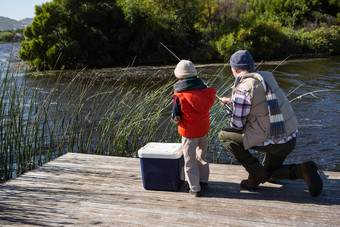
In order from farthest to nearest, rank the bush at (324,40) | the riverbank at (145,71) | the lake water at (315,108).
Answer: the bush at (324,40)
the riverbank at (145,71)
the lake water at (315,108)

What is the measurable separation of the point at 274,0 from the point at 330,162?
20.1m

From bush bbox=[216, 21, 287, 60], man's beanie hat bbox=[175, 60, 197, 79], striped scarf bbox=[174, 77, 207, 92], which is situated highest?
bush bbox=[216, 21, 287, 60]

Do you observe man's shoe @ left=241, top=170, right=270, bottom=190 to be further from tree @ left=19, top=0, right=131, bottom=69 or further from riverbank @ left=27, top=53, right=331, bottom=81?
tree @ left=19, top=0, right=131, bottom=69

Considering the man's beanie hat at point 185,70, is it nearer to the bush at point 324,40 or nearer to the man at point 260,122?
the man at point 260,122

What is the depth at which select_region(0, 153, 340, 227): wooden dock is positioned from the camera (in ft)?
7.73

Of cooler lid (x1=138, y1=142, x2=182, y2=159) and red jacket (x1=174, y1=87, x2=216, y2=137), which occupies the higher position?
red jacket (x1=174, y1=87, x2=216, y2=137)

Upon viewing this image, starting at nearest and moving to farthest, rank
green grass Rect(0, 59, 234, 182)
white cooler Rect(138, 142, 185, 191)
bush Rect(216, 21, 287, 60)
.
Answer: white cooler Rect(138, 142, 185, 191), green grass Rect(0, 59, 234, 182), bush Rect(216, 21, 287, 60)

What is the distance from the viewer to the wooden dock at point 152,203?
2.36m

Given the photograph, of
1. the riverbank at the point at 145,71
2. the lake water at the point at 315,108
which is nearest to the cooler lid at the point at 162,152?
the lake water at the point at 315,108

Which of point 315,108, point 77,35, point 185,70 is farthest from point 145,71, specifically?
point 185,70

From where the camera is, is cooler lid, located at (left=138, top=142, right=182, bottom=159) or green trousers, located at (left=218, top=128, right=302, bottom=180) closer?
green trousers, located at (left=218, top=128, right=302, bottom=180)

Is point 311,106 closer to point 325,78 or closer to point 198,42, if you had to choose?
point 325,78

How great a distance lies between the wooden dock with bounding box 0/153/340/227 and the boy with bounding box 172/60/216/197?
277 millimetres

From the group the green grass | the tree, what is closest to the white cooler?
the green grass
